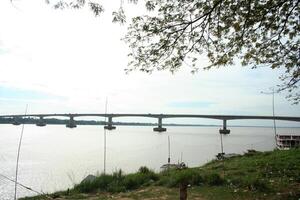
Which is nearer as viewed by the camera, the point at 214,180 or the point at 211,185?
the point at 211,185

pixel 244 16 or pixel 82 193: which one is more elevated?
pixel 244 16

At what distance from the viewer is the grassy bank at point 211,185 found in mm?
8055

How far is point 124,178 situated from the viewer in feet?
34.8

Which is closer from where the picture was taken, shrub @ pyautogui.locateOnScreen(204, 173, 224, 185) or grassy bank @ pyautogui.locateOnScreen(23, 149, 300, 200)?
grassy bank @ pyautogui.locateOnScreen(23, 149, 300, 200)

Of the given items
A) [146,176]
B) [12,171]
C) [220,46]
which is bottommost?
[12,171]

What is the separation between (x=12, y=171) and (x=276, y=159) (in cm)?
1878

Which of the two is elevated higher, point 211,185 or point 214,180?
point 214,180

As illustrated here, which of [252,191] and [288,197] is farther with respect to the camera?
[252,191]

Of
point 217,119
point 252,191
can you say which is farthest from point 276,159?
point 217,119

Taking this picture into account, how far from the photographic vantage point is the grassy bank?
805 centimetres

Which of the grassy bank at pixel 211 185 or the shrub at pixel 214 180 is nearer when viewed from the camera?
the grassy bank at pixel 211 185

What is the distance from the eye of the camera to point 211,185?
9156mm

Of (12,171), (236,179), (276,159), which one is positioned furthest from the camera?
(12,171)

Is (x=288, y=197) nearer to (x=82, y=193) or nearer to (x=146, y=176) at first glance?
(x=146, y=176)
